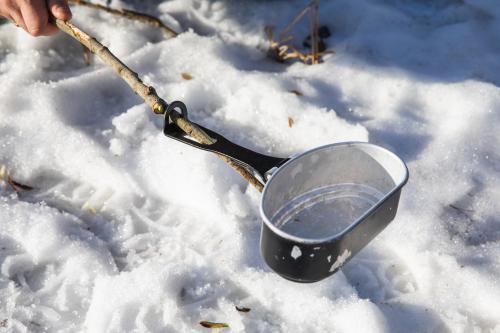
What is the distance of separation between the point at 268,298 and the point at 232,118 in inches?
31.7

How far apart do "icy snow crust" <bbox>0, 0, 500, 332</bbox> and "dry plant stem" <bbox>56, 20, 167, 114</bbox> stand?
0.31 meters

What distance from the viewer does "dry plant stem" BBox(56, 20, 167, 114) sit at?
1.67 m

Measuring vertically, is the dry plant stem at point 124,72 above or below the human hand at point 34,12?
below

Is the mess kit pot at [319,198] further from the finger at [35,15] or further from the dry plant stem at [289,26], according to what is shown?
the dry plant stem at [289,26]

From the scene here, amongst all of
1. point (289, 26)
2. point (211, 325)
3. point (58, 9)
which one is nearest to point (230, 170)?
point (211, 325)

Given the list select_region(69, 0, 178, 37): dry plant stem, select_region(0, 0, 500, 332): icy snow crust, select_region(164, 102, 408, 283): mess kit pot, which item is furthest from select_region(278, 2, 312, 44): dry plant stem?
select_region(164, 102, 408, 283): mess kit pot

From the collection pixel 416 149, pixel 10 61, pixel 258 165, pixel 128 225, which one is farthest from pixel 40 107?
pixel 416 149

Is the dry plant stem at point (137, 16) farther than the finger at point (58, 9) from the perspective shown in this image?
Yes

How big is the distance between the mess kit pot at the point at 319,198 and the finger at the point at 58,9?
66 centimetres

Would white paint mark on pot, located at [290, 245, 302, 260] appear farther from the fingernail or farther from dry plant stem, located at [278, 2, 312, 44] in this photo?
dry plant stem, located at [278, 2, 312, 44]

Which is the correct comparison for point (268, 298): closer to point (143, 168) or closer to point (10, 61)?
point (143, 168)

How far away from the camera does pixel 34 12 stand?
190 cm

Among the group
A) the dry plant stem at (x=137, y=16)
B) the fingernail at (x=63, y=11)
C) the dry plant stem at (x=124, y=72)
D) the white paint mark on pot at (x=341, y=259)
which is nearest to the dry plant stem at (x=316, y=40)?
the dry plant stem at (x=137, y=16)

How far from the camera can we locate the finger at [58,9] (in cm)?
194
